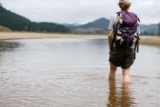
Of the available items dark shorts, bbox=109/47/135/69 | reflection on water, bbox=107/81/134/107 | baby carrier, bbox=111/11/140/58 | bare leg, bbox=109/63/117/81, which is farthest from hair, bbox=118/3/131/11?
reflection on water, bbox=107/81/134/107

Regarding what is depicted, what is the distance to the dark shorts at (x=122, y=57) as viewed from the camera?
6.50m

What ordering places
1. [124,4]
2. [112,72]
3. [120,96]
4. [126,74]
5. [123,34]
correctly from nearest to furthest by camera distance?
[120,96], [123,34], [124,4], [126,74], [112,72]

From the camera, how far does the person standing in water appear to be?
631cm

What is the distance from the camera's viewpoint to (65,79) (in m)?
8.31

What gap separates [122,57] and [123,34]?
0.56 meters

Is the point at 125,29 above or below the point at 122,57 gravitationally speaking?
above

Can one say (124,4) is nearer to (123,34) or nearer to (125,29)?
(125,29)

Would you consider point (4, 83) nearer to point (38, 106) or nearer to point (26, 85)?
point (26, 85)

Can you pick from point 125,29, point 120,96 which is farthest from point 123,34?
point 120,96

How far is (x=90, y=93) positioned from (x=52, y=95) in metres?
0.81

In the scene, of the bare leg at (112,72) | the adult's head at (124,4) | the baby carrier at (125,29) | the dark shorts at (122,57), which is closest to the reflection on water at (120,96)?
the bare leg at (112,72)

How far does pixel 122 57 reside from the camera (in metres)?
6.58

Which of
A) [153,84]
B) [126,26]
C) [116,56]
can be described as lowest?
[153,84]

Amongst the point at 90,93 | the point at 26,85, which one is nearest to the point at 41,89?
the point at 26,85
